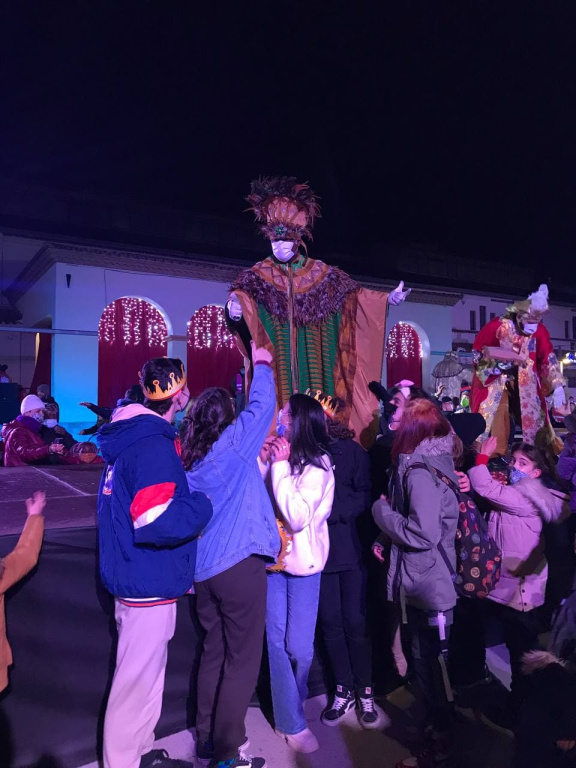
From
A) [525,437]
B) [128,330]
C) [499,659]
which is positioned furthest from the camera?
[128,330]

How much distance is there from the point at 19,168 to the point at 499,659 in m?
13.4

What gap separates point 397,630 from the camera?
11.6 ft

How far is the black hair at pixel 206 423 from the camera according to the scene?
8.64 ft

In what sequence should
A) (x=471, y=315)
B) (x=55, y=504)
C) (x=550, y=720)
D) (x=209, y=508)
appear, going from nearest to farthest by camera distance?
(x=550, y=720)
(x=209, y=508)
(x=55, y=504)
(x=471, y=315)

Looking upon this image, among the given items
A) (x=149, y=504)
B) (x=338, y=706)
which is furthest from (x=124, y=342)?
(x=149, y=504)

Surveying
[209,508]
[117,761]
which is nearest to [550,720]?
[209,508]

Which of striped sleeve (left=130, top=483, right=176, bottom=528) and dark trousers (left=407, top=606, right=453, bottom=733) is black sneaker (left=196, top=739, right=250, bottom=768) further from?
striped sleeve (left=130, top=483, right=176, bottom=528)

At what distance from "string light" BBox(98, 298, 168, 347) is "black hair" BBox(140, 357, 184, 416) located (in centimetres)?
984

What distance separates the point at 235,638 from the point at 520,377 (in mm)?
3847

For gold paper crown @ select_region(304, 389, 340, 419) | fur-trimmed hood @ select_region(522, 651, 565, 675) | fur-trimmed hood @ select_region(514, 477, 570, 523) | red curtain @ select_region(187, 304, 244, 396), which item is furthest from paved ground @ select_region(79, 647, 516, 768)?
red curtain @ select_region(187, 304, 244, 396)

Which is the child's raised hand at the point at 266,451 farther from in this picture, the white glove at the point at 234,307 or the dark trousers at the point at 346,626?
the white glove at the point at 234,307

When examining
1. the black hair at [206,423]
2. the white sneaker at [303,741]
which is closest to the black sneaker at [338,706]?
the white sneaker at [303,741]

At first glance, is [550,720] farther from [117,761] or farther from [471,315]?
[471,315]

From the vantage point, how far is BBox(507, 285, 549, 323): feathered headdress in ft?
16.2
